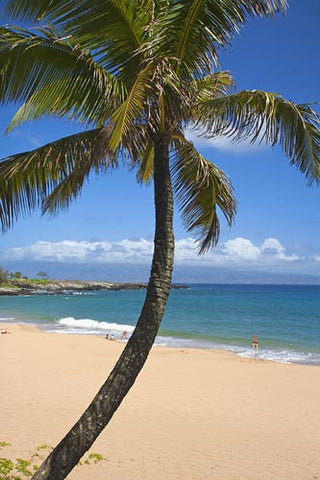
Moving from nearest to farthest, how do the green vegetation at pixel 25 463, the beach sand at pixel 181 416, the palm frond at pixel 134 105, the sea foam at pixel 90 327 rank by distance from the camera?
the palm frond at pixel 134 105, the green vegetation at pixel 25 463, the beach sand at pixel 181 416, the sea foam at pixel 90 327

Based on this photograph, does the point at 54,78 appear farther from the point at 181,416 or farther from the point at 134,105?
the point at 181,416

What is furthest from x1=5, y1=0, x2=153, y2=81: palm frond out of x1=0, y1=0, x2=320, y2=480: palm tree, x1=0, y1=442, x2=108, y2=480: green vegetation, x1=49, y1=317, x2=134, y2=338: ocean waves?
x1=49, y1=317, x2=134, y2=338: ocean waves

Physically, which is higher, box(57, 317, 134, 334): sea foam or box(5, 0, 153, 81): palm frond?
box(5, 0, 153, 81): palm frond

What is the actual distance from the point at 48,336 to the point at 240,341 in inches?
433

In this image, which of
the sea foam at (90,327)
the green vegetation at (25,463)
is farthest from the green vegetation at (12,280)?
the green vegetation at (25,463)

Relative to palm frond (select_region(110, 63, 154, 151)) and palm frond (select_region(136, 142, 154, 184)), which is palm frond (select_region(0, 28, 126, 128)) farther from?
palm frond (select_region(136, 142, 154, 184))

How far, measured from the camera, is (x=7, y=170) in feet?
15.6

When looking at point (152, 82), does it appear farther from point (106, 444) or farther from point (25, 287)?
point (25, 287)

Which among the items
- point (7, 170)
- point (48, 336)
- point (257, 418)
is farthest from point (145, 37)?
point (48, 336)

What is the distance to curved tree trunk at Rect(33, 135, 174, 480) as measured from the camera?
14.0 feet

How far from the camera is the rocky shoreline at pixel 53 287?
8951 centimetres

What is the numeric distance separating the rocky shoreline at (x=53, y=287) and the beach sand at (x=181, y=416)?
73802mm

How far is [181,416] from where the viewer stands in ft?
32.7

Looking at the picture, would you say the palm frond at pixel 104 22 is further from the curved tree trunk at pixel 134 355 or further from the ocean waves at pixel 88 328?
the ocean waves at pixel 88 328
